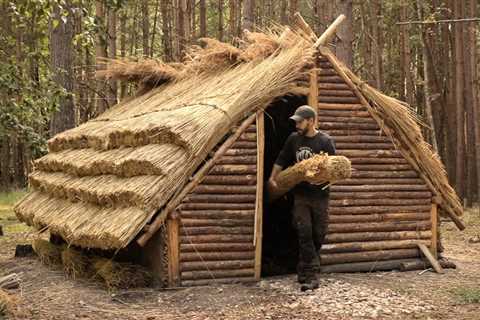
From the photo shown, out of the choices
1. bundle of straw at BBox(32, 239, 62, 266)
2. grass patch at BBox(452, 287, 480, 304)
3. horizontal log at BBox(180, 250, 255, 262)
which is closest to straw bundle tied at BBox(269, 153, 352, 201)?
horizontal log at BBox(180, 250, 255, 262)

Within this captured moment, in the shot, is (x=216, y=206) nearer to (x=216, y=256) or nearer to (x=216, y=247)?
(x=216, y=247)

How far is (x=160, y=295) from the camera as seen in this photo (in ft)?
25.8

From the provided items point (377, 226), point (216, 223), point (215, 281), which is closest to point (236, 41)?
point (377, 226)

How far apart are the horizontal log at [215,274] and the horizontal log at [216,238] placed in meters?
0.35

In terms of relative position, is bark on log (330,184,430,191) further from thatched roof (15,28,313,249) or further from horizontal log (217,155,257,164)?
thatched roof (15,28,313,249)

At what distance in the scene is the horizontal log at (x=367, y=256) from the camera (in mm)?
9078

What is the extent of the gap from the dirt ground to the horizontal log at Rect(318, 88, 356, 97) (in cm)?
231

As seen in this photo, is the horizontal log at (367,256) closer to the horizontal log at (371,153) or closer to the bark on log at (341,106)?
the horizontal log at (371,153)

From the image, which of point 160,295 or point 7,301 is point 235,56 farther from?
point 7,301

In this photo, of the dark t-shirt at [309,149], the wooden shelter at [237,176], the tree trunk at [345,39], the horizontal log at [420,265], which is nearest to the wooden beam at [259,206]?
the wooden shelter at [237,176]

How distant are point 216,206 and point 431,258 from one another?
2.99 meters

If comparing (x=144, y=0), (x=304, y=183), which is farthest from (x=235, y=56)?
(x=144, y=0)

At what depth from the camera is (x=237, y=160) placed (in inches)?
336

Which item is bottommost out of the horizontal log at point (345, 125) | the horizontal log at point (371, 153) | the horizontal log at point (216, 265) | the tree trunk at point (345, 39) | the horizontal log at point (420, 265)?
the horizontal log at point (420, 265)
